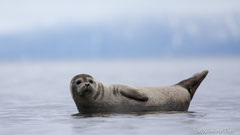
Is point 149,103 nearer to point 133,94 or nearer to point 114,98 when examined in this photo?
point 133,94

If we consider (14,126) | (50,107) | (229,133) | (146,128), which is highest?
(50,107)

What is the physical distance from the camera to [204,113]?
15.4 meters

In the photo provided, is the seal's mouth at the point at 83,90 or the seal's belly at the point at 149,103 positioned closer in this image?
the seal's mouth at the point at 83,90

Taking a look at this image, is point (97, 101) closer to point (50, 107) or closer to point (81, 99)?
point (81, 99)

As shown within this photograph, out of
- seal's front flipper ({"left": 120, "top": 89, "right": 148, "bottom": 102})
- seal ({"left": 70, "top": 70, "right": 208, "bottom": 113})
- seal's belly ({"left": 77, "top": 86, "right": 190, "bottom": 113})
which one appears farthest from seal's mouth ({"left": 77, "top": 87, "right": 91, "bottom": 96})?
seal's front flipper ({"left": 120, "top": 89, "right": 148, "bottom": 102})

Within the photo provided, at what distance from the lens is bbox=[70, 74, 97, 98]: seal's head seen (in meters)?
15.0

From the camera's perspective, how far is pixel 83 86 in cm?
1492

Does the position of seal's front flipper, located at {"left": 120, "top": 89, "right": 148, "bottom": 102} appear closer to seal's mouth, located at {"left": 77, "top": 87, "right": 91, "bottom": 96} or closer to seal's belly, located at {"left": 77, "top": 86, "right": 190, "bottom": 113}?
seal's belly, located at {"left": 77, "top": 86, "right": 190, "bottom": 113}

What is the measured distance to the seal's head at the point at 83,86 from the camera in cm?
1496

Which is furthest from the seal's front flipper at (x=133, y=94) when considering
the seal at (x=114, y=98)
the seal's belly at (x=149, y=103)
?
the seal's belly at (x=149, y=103)

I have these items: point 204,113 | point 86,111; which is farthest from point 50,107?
point 204,113

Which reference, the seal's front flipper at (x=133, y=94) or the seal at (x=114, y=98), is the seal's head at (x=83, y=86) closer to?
the seal at (x=114, y=98)

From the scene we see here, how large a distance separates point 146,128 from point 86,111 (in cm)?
349

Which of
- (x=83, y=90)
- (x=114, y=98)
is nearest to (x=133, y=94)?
(x=114, y=98)
